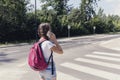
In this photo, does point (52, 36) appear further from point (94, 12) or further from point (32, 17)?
point (94, 12)

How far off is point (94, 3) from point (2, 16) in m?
48.7

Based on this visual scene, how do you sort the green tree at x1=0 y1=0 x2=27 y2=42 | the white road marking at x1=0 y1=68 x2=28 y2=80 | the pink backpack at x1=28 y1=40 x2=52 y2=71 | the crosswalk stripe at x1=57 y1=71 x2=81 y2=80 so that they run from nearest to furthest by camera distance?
the pink backpack at x1=28 y1=40 x2=52 y2=71, the crosswalk stripe at x1=57 y1=71 x2=81 y2=80, the white road marking at x1=0 y1=68 x2=28 y2=80, the green tree at x1=0 y1=0 x2=27 y2=42

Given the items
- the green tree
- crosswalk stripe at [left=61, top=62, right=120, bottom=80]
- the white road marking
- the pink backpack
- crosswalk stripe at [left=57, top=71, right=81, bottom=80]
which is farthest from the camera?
the green tree

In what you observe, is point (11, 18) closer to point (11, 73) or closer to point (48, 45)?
point (11, 73)

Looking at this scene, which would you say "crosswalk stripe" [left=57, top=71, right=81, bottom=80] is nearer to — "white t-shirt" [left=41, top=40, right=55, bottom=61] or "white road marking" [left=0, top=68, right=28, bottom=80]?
"white road marking" [left=0, top=68, right=28, bottom=80]

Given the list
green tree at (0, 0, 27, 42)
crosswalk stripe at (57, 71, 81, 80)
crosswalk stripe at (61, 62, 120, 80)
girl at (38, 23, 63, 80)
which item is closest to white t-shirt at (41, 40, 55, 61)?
girl at (38, 23, 63, 80)

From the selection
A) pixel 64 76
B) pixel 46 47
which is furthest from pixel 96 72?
pixel 46 47

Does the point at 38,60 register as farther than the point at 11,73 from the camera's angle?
No

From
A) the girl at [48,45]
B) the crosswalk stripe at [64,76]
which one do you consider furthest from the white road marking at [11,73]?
the girl at [48,45]

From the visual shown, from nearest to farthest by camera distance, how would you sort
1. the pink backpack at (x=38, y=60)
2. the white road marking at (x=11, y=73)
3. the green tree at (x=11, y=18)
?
the pink backpack at (x=38, y=60)
the white road marking at (x=11, y=73)
the green tree at (x=11, y=18)

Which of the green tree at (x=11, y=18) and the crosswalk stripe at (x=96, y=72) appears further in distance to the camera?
the green tree at (x=11, y=18)

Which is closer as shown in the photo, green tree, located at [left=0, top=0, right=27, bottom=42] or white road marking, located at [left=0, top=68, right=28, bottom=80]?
white road marking, located at [left=0, top=68, right=28, bottom=80]

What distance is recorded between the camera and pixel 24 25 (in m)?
43.4

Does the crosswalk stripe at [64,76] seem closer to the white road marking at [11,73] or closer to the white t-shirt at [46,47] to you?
the white road marking at [11,73]
